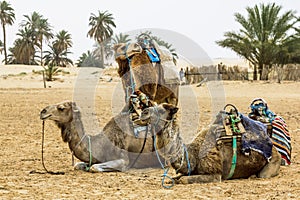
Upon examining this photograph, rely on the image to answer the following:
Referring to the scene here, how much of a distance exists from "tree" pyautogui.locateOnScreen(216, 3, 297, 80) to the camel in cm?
2817

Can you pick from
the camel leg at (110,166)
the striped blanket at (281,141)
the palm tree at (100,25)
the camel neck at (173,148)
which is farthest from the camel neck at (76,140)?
the palm tree at (100,25)

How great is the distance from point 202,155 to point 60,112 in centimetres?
219

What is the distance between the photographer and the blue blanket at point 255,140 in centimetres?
646

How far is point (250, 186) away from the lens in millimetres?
6074

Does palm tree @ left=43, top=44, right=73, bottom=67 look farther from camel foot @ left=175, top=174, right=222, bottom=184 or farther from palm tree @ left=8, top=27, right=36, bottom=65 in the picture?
camel foot @ left=175, top=174, right=222, bottom=184

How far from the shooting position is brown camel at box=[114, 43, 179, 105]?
775 cm

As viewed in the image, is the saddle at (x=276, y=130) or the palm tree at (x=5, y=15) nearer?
the saddle at (x=276, y=130)

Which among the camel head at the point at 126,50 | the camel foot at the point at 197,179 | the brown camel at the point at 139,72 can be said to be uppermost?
the camel head at the point at 126,50

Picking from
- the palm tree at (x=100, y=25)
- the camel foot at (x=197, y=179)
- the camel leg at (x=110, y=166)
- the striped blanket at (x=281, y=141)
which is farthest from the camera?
the palm tree at (x=100, y=25)

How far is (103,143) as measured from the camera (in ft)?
24.4

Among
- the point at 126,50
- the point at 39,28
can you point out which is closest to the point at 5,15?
the point at 39,28

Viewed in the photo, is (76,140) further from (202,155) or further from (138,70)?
(202,155)

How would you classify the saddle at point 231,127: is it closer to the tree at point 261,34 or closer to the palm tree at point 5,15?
the tree at point 261,34

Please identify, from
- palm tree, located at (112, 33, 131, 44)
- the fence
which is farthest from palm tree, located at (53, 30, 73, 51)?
palm tree, located at (112, 33, 131, 44)
